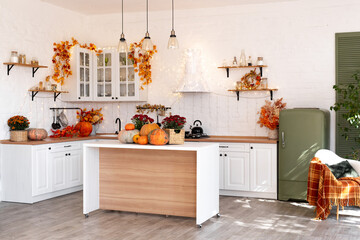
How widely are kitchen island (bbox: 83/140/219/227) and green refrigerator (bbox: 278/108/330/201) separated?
145cm

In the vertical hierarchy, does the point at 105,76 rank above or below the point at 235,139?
above

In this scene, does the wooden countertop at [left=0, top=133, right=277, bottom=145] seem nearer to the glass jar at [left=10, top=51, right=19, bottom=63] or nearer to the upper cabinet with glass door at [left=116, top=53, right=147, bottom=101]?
the upper cabinet with glass door at [left=116, top=53, right=147, bottom=101]

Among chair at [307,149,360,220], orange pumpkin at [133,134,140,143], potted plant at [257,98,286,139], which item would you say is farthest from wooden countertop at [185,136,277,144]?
orange pumpkin at [133,134,140,143]

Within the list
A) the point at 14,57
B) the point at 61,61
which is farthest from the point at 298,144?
the point at 14,57

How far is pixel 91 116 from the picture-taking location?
312 inches

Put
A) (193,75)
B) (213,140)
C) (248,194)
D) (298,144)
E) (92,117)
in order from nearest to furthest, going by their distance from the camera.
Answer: (298,144) < (248,194) < (213,140) < (193,75) < (92,117)

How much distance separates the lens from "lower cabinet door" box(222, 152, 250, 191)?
6.59 m

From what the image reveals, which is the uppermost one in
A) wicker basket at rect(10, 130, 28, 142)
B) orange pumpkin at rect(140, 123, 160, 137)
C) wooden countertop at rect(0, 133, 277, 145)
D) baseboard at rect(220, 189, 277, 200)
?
orange pumpkin at rect(140, 123, 160, 137)

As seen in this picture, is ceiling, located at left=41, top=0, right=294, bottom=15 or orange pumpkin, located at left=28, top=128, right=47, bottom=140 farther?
ceiling, located at left=41, top=0, right=294, bottom=15

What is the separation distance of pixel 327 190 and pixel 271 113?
2035mm

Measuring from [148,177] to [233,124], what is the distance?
234cm

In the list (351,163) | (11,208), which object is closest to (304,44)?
(351,163)

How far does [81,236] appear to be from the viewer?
14.8 feet

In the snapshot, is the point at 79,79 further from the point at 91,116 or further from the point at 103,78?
the point at 91,116
